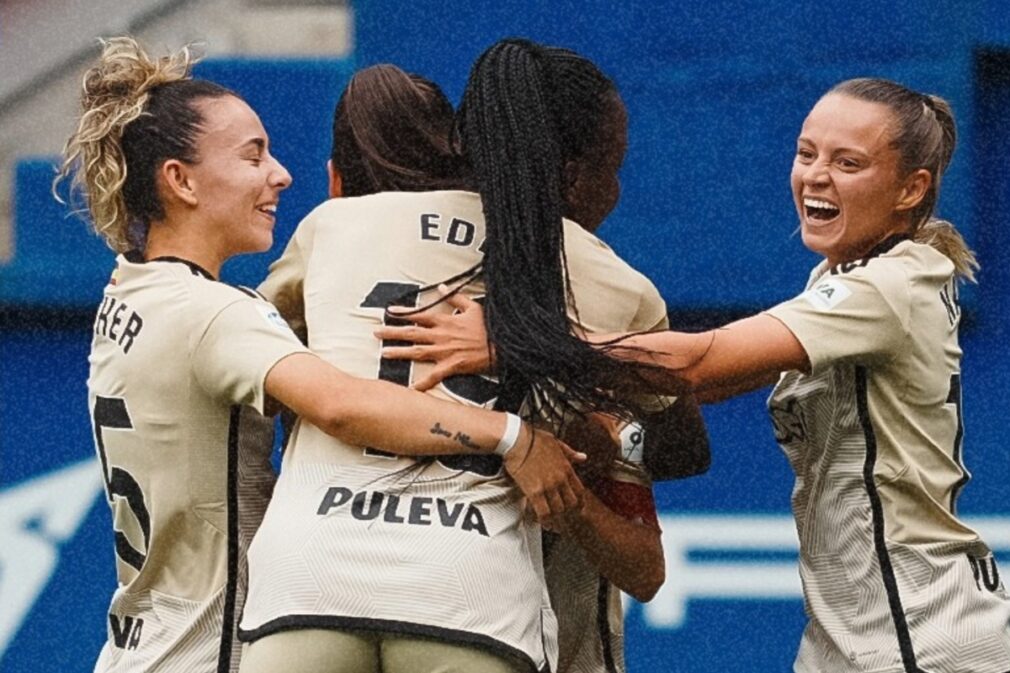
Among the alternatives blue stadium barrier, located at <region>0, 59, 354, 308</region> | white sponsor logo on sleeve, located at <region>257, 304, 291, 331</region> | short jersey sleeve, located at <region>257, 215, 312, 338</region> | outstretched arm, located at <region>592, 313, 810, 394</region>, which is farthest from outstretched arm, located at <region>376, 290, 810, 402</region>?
blue stadium barrier, located at <region>0, 59, 354, 308</region>

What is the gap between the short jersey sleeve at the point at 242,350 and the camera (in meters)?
2.75

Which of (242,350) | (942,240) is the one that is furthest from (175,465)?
(942,240)

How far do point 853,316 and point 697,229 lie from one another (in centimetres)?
199

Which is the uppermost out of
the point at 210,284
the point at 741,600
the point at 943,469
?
the point at 210,284

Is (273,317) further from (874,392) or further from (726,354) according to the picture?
(874,392)

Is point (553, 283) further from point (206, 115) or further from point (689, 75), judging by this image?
point (689, 75)

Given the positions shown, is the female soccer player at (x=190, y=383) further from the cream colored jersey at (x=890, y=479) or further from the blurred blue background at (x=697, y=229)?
the blurred blue background at (x=697, y=229)

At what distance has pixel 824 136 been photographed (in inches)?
127

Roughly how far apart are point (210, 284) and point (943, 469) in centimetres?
117

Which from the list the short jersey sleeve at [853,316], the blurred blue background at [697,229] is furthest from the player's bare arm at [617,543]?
Result: the blurred blue background at [697,229]

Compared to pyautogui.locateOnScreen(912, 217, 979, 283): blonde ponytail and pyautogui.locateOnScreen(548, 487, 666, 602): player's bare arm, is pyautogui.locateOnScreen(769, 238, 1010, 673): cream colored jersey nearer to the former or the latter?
pyautogui.locateOnScreen(912, 217, 979, 283): blonde ponytail

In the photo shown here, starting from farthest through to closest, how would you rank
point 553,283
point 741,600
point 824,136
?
point 741,600, point 824,136, point 553,283

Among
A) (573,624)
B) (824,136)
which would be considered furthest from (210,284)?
(824,136)

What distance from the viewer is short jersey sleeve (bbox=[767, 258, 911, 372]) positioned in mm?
2945
